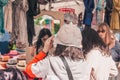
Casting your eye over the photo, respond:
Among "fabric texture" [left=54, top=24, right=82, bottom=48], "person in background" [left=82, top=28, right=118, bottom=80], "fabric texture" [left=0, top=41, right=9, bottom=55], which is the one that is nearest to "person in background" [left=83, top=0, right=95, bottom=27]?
"fabric texture" [left=0, top=41, right=9, bottom=55]

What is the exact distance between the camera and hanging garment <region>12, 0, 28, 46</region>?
614cm

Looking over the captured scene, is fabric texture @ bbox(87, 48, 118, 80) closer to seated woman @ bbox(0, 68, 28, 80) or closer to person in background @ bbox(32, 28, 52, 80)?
seated woman @ bbox(0, 68, 28, 80)

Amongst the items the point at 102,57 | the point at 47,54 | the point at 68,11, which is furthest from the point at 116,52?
the point at 47,54

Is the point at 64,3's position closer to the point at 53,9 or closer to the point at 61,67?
the point at 53,9

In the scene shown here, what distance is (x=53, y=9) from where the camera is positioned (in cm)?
655

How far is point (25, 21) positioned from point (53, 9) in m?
0.55

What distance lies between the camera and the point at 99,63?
4371 millimetres

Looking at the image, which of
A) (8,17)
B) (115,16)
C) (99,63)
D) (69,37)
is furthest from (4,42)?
(69,37)

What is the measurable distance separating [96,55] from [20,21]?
2189mm

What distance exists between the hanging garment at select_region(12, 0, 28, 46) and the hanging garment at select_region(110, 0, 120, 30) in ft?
5.84

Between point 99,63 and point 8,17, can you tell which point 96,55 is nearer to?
point 99,63

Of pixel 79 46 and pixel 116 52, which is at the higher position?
pixel 79 46

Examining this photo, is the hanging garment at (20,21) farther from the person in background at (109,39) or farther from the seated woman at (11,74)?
the seated woman at (11,74)

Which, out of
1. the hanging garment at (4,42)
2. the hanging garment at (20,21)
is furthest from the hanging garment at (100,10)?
the hanging garment at (4,42)
